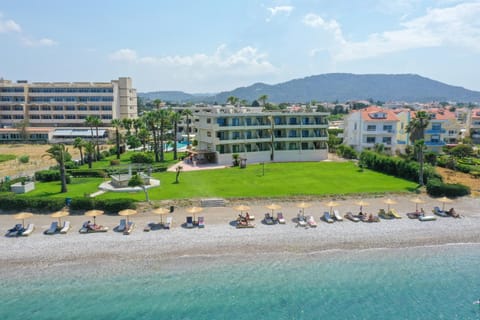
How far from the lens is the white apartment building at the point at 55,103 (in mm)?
118375

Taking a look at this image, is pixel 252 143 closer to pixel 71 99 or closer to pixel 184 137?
pixel 184 137

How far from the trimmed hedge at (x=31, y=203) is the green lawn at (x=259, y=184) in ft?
12.4

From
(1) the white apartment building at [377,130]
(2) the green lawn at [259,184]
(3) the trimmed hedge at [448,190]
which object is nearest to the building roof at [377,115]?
(1) the white apartment building at [377,130]

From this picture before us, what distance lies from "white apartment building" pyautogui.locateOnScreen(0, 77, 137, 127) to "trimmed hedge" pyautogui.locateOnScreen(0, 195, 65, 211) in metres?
86.5

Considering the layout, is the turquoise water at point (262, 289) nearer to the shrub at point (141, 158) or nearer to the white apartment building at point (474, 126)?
the shrub at point (141, 158)

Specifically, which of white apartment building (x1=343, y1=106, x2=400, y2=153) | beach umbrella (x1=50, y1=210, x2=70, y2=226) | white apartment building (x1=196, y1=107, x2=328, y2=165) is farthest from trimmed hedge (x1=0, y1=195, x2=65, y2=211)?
white apartment building (x1=343, y1=106, x2=400, y2=153)

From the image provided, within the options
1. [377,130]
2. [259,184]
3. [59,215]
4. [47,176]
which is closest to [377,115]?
[377,130]

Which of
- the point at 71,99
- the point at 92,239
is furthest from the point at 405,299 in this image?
the point at 71,99

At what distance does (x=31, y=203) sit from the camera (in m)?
35.6

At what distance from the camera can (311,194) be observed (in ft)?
134

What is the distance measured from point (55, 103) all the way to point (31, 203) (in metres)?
94.3

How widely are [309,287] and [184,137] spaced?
87814mm

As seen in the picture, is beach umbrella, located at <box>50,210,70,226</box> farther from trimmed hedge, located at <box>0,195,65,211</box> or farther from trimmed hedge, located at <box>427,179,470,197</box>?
trimmed hedge, located at <box>427,179,470,197</box>

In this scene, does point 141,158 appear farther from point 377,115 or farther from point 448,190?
point 377,115
